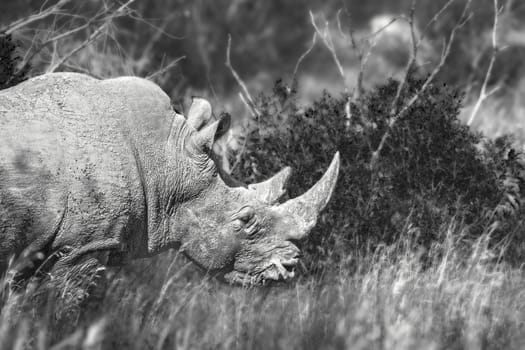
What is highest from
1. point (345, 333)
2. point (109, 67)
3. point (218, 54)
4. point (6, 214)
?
point (218, 54)

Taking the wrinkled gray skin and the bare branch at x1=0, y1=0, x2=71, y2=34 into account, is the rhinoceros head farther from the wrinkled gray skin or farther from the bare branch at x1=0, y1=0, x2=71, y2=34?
the bare branch at x1=0, y1=0, x2=71, y2=34

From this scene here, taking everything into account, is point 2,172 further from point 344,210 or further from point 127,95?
point 344,210

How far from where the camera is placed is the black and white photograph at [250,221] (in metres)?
4.51

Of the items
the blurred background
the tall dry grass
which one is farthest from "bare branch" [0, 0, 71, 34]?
the tall dry grass

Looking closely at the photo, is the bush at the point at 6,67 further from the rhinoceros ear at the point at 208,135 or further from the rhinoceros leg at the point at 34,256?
the rhinoceros leg at the point at 34,256

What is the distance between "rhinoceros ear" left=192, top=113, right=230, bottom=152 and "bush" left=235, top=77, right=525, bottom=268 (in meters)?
1.58

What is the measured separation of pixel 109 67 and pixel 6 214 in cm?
392

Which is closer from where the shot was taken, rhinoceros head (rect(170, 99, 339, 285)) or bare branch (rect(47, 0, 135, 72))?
rhinoceros head (rect(170, 99, 339, 285))

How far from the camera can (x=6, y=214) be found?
173 inches

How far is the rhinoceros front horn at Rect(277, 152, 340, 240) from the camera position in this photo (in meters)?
5.51

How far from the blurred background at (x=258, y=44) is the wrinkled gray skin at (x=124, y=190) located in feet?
5.38

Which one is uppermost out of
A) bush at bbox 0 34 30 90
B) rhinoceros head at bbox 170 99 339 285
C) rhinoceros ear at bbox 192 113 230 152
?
bush at bbox 0 34 30 90

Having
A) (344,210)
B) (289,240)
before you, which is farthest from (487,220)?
(289,240)

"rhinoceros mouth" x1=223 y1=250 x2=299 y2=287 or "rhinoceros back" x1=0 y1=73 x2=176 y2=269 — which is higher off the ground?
"rhinoceros back" x1=0 y1=73 x2=176 y2=269
